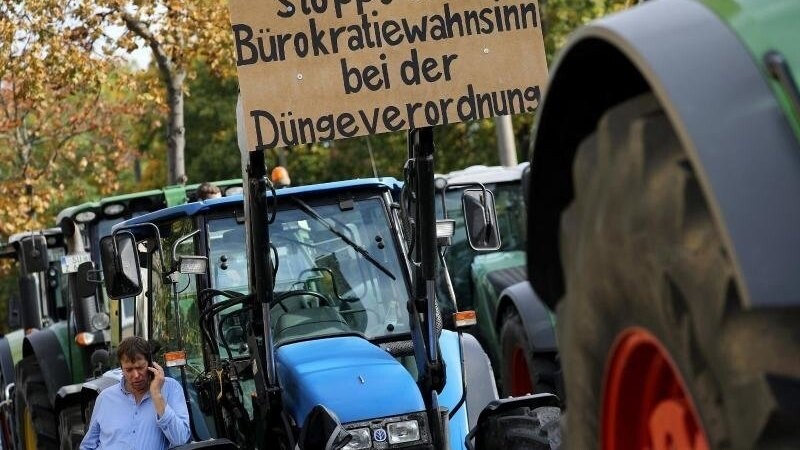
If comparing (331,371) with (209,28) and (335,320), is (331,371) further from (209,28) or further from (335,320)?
(209,28)

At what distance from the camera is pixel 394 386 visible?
832cm

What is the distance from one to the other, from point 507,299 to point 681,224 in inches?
456

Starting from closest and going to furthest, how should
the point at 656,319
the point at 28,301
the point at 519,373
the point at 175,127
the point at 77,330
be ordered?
the point at 656,319 → the point at 519,373 → the point at 77,330 → the point at 28,301 → the point at 175,127

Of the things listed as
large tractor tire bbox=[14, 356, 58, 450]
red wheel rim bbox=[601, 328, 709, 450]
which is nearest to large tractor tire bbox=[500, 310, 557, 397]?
large tractor tire bbox=[14, 356, 58, 450]

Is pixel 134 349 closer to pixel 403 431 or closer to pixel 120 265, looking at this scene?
pixel 120 265

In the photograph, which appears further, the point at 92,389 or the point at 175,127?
the point at 175,127

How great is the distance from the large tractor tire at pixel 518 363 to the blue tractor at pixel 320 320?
3.28 metres

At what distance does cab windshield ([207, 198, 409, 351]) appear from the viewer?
9.07 m

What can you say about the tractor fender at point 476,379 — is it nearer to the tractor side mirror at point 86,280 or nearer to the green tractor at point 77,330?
the green tractor at point 77,330

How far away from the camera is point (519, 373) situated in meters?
13.7

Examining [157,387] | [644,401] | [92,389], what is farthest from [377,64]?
[92,389]

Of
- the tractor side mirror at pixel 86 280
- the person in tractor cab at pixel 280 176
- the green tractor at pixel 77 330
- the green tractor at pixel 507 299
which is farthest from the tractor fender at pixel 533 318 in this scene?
the tractor side mirror at pixel 86 280

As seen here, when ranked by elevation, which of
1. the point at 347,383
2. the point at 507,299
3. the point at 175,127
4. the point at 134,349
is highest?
the point at 175,127

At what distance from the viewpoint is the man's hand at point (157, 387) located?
938 centimetres
